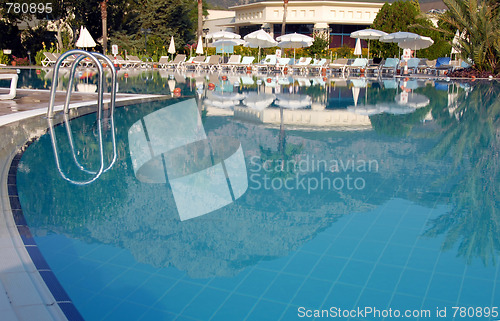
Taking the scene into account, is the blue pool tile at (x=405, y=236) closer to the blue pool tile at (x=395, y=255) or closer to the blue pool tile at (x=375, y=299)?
the blue pool tile at (x=395, y=255)

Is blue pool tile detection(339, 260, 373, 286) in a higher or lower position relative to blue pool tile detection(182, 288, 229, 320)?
higher

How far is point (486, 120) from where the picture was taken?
357 inches

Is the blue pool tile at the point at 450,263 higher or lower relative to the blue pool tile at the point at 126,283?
higher

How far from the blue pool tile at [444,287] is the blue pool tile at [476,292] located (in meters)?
0.04

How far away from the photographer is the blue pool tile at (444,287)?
279cm

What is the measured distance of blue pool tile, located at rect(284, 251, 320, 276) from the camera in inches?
122

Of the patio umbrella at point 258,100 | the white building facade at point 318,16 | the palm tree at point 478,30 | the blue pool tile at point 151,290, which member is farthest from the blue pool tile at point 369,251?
the white building facade at point 318,16

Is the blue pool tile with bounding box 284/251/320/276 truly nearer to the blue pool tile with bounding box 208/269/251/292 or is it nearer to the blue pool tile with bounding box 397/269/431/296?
the blue pool tile with bounding box 208/269/251/292

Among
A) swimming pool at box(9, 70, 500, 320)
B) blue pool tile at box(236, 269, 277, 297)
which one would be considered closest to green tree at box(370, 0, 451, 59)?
swimming pool at box(9, 70, 500, 320)

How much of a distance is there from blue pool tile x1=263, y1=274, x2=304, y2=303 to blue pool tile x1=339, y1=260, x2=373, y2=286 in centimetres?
26

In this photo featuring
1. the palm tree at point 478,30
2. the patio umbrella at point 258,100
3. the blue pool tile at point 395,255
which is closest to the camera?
the blue pool tile at point 395,255

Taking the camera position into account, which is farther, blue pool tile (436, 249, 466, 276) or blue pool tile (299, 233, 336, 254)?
blue pool tile (299, 233, 336, 254)

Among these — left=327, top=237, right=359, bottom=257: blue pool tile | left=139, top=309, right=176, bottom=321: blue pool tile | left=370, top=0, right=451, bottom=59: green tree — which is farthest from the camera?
left=370, top=0, right=451, bottom=59: green tree

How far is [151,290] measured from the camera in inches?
111
